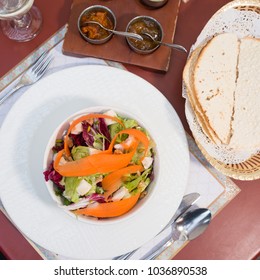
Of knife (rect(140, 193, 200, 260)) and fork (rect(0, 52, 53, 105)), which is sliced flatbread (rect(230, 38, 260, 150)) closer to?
knife (rect(140, 193, 200, 260))

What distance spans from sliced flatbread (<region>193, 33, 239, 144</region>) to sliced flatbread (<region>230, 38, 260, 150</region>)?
2 centimetres

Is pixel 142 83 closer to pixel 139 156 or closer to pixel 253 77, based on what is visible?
pixel 139 156

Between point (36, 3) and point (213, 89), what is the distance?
843 mm

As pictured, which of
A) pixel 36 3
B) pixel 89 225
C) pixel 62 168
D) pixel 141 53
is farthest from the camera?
pixel 36 3

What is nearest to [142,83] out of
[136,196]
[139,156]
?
[139,156]

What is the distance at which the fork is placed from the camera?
1.56m

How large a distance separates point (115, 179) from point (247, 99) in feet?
2.22

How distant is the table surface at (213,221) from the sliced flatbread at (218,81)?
95mm

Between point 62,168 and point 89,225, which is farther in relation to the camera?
point 89,225

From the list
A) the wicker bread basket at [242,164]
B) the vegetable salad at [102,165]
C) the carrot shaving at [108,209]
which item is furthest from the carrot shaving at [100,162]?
the wicker bread basket at [242,164]

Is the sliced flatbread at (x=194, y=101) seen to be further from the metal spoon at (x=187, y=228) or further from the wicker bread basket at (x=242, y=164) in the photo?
the metal spoon at (x=187, y=228)

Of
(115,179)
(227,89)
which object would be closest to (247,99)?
(227,89)

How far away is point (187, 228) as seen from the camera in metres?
1.48

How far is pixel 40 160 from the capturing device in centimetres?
148
